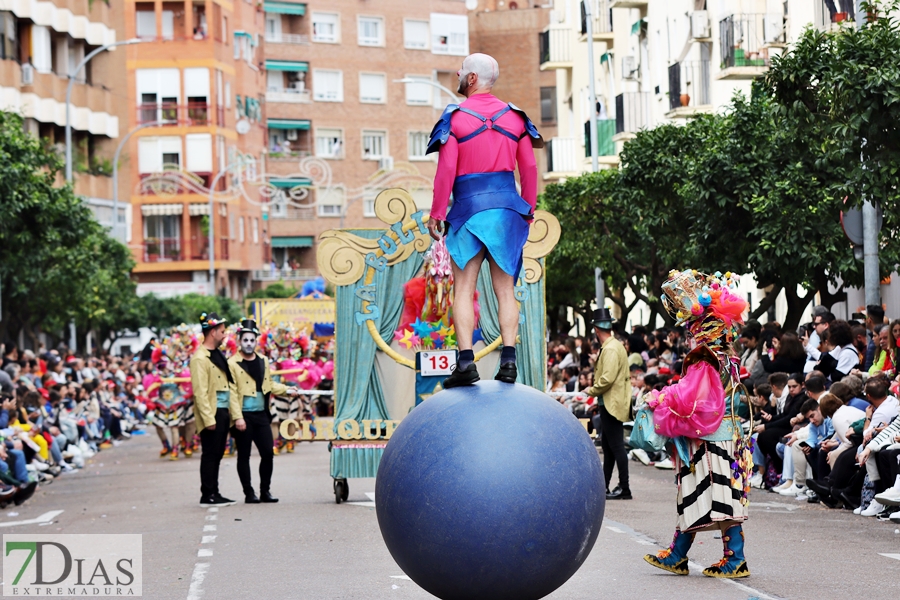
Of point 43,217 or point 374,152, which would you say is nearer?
point 43,217

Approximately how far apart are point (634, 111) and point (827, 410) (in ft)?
93.5

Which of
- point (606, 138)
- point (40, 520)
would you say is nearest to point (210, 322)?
point (40, 520)

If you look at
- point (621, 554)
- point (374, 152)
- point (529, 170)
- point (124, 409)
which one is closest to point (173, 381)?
point (124, 409)

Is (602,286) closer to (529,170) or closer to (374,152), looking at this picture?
(529,170)

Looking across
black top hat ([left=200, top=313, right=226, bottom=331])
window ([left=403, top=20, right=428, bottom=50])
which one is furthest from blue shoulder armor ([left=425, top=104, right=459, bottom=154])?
window ([left=403, top=20, right=428, bottom=50])

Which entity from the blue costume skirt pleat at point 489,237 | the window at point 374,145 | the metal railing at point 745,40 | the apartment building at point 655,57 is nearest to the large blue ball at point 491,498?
the blue costume skirt pleat at point 489,237

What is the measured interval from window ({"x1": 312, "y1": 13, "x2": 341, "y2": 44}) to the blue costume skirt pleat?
275 feet

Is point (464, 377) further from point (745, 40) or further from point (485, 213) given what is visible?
point (745, 40)

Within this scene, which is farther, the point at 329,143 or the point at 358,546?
the point at 329,143

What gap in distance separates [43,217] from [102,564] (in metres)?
22.8

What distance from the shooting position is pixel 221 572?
42.0 feet

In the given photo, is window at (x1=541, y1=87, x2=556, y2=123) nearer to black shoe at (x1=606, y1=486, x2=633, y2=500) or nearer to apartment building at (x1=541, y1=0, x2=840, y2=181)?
apartment building at (x1=541, y1=0, x2=840, y2=181)

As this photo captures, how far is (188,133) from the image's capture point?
8000 cm

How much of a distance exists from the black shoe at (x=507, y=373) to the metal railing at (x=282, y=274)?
79880 mm
